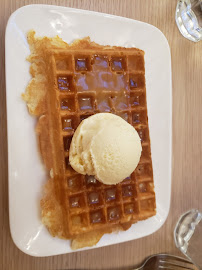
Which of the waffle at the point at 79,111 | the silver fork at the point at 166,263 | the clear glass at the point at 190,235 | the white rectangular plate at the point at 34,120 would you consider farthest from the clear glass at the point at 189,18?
the silver fork at the point at 166,263

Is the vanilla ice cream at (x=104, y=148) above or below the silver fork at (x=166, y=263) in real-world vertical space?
above

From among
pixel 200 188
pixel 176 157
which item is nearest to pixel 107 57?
pixel 176 157

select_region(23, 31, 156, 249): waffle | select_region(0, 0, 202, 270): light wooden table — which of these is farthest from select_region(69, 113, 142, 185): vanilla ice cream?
select_region(0, 0, 202, 270): light wooden table

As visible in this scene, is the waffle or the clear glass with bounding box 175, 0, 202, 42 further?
the clear glass with bounding box 175, 0, 202, 42

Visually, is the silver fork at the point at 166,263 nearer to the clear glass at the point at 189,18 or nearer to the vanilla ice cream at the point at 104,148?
the vanilla ice cream at the point at 104,148

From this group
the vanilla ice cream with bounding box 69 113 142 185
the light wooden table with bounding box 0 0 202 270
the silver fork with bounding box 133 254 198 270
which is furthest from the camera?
the silver fork with bounding box 133 254 198 270

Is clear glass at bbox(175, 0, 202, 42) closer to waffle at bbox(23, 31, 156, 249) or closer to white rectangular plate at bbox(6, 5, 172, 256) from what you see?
white rectangular plate at bbox(6, 5, 172, 256)
